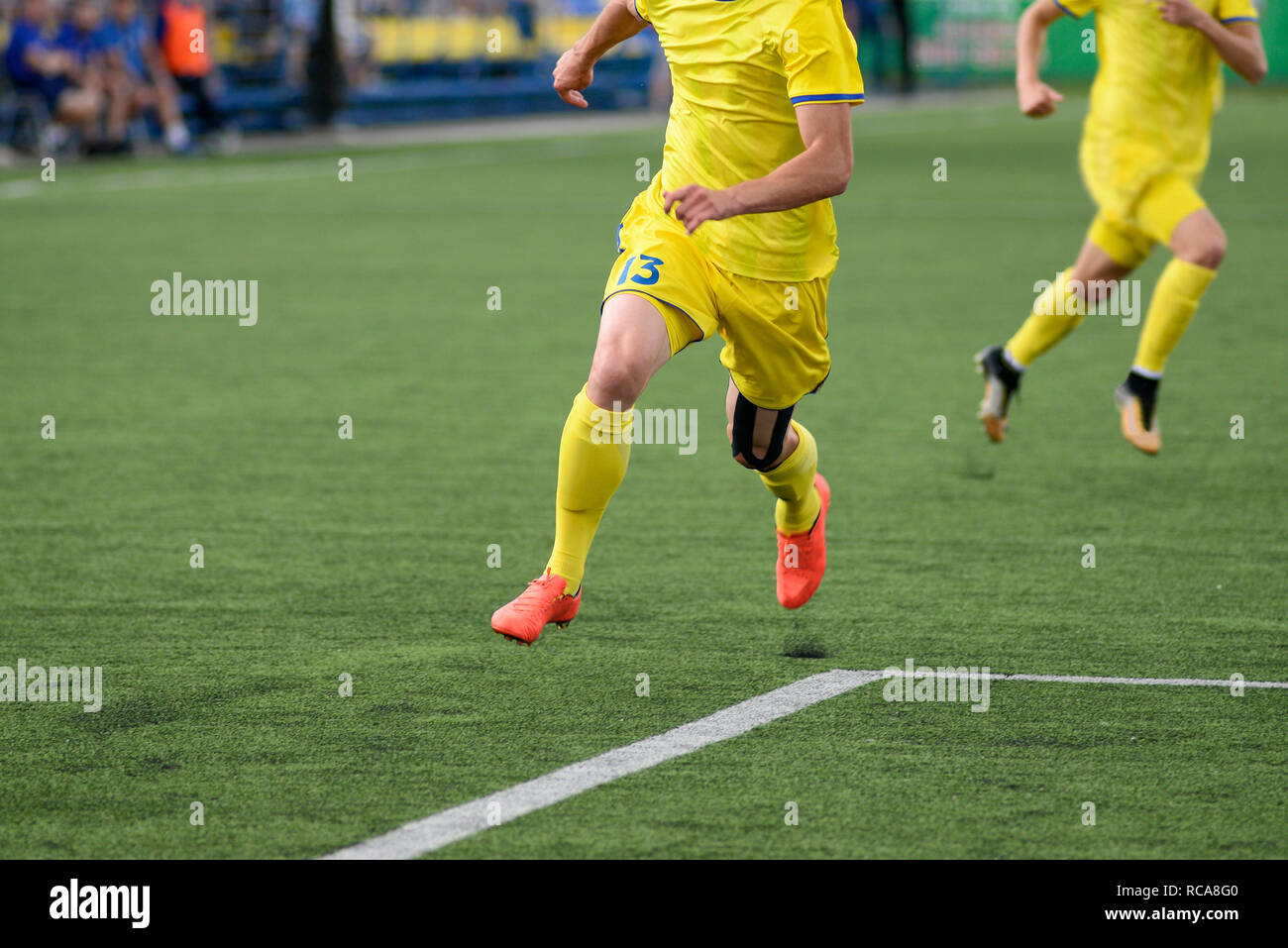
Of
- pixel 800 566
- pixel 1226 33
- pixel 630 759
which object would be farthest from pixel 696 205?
pixel 1226 33

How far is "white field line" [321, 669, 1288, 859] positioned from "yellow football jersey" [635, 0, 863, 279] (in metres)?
1.08

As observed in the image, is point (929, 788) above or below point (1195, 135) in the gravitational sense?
below

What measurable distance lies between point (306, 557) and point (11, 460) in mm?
2157

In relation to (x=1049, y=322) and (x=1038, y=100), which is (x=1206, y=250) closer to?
(x=1049, y=322)

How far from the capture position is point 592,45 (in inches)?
215

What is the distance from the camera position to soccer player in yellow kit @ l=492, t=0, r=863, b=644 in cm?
473

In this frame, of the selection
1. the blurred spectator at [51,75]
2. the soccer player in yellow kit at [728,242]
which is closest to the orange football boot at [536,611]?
the soccer player in yellow kit at [728,242]

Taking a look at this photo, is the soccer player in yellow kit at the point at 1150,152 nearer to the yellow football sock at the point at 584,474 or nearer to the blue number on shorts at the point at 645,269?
the blue number on shorts at the point at 645,269

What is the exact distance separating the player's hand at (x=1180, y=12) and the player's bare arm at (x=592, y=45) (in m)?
2.76

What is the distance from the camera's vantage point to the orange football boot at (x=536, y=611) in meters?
4.79

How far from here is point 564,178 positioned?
71.6ft

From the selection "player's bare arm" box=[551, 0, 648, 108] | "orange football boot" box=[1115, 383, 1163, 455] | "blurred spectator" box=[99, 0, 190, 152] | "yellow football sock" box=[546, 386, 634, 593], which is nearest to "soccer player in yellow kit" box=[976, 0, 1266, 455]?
"orange football boot" box=[1115, 383, 1163, 455]
